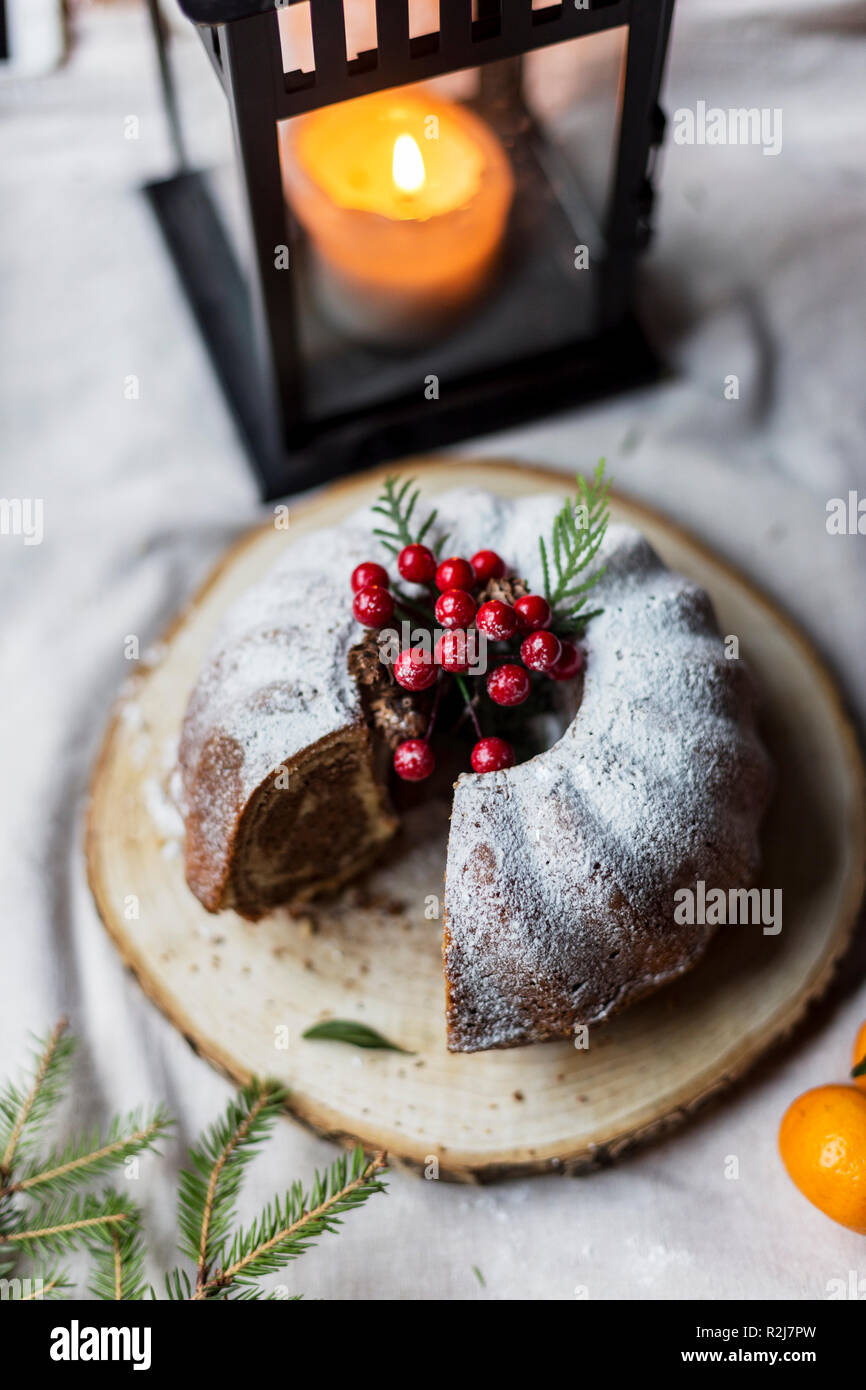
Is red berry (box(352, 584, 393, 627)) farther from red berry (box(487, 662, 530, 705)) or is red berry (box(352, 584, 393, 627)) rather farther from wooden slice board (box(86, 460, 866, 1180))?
wooden slice board (box(86, 460, 866, 1180))

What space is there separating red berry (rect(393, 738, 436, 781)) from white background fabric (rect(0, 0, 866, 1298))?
61cm

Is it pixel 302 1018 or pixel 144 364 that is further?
pixel 144 364

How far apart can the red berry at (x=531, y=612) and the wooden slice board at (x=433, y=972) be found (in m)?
0.45

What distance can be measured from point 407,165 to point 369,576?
2.49 ft

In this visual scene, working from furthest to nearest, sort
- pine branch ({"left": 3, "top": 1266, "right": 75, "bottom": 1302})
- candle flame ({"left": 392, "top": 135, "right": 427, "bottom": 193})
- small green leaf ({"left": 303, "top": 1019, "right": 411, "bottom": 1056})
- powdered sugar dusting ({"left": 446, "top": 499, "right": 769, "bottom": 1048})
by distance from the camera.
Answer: candle flame ({"left": 392, "top": 135, "right": 427, "bottom": 193}) → small green leaf ({"left": 303, "top": 1019, "right": 411, "bottom": 1056}) → pine branch ({"left": 3, "top": 1266, "right": 75, "bottom": 1302}) → powdered sugar dusting ({"left": 446, "top": 499, "right": 769, "bottom": 1048})

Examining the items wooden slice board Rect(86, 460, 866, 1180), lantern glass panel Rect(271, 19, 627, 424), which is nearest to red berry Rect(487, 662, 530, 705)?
wooden slice board Rect(86, 460, 866, 1180)

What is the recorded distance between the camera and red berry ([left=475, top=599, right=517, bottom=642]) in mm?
1646

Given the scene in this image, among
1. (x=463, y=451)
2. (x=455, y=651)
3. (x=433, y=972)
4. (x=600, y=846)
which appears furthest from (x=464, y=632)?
(x=463, y=451)

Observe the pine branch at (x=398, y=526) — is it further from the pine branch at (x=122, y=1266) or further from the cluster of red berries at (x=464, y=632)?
the pine branch at (x=122, y=1266)

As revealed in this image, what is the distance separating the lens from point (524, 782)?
1.67 meters

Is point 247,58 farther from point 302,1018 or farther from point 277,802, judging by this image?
point 302,1018

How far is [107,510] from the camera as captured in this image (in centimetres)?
238
